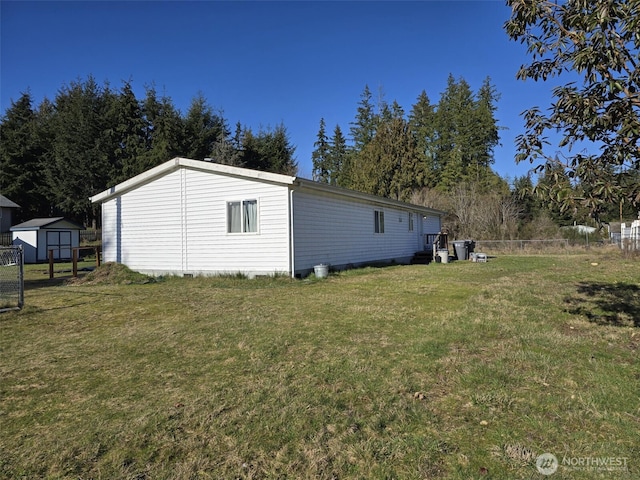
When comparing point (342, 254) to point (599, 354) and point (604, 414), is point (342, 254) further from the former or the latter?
point (604, 414)

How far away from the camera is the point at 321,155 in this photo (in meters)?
47.9

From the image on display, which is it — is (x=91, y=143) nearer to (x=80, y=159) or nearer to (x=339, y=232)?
(x=80, y=159)

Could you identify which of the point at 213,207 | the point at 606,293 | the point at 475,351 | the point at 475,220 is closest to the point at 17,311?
the point at 213,207

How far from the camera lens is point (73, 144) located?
101ft

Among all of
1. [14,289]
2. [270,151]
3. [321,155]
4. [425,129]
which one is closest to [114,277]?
[14,289]

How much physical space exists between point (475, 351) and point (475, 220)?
2707 cm

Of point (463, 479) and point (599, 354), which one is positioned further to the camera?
point (599, 354)

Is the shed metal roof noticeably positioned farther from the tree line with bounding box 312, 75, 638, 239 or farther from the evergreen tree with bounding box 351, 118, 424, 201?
the evergreen tree with bounding box 351, 118, 424, 201

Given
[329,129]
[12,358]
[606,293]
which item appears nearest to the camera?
[12,358]

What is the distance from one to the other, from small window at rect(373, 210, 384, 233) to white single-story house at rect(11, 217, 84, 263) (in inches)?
755

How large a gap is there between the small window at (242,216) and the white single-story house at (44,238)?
56.5ft

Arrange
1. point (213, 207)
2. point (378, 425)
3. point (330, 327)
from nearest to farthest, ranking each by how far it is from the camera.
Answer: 1. point (378, 425)
2. point (330, 327)
3. point (213, 207)

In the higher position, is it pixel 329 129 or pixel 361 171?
pixel 329 129

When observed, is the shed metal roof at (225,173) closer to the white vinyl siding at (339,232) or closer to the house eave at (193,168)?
the house eave at (193,168)
